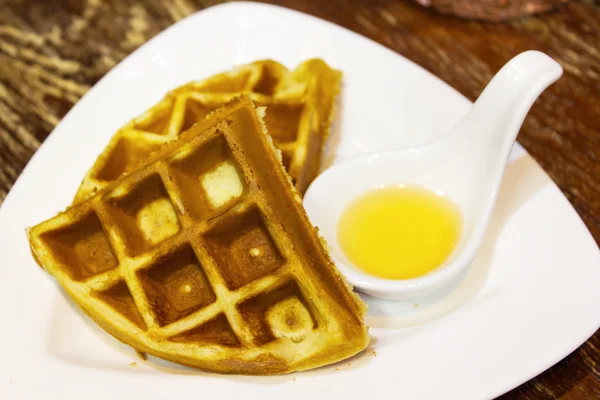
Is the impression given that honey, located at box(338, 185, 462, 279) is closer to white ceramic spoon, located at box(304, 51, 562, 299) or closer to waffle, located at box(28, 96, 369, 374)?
white ceramic spoon, located at box(304, 51, 562, 299)

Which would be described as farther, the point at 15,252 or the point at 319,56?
the point at 319,56

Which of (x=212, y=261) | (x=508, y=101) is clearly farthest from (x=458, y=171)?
(x=212, y=261)

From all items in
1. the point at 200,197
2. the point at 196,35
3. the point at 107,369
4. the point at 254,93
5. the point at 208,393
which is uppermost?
the point at 196,35

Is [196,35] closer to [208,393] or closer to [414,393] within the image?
[208,393]

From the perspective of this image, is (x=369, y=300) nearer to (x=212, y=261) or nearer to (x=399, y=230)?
(x=399, y=230)

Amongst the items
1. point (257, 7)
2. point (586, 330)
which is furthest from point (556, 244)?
point (257, 7)
